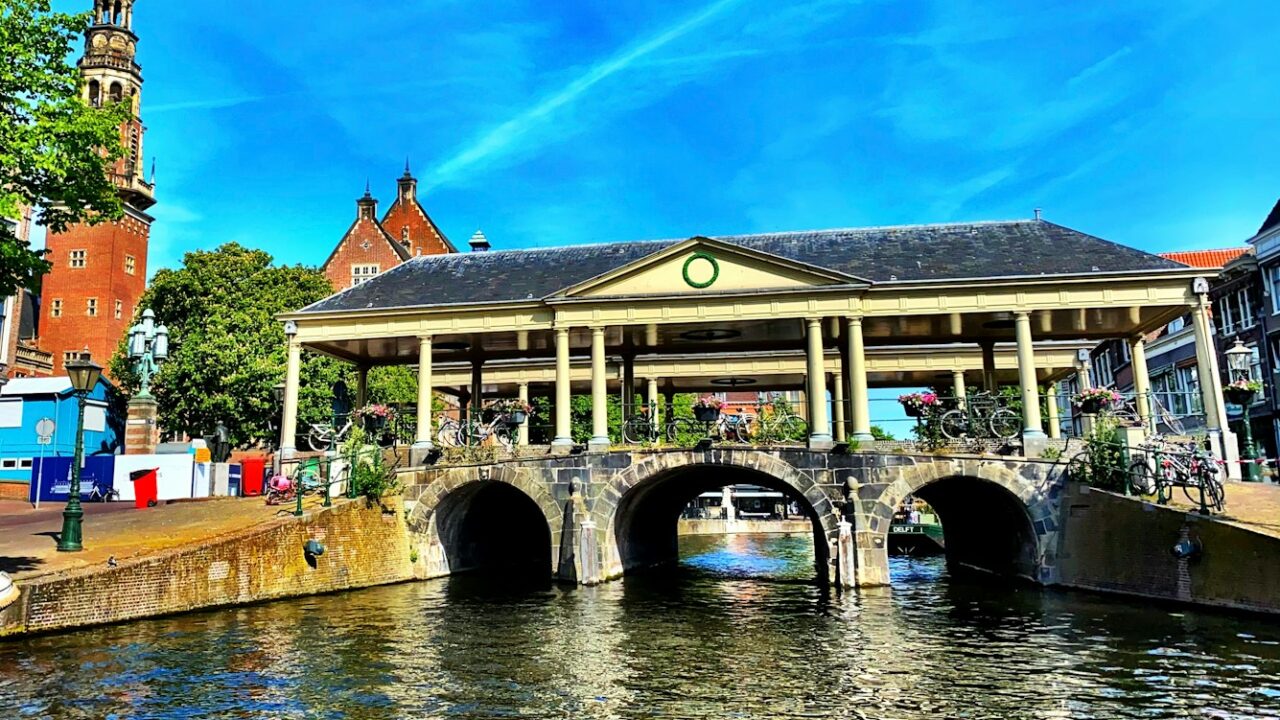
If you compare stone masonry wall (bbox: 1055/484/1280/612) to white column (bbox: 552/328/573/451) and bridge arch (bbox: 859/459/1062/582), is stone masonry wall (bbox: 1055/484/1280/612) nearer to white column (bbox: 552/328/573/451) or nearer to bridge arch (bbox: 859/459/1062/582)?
bridge arch (bbox: 859/459/1062/582)

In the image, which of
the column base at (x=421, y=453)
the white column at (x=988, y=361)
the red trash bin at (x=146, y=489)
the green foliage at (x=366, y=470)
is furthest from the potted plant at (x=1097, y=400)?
the red trash bin at (x=146, y=489)

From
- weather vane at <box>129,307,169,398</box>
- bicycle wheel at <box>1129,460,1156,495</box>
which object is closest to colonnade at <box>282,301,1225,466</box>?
bicycle wheel at <box>1129,460,1156,495</box>

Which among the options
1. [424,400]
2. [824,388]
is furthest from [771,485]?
[424,400]

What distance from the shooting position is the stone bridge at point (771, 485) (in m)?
22.0

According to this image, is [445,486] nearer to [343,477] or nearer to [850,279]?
[343,477]

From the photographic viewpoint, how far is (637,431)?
25.5 m

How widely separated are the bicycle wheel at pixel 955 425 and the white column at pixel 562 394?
1053 cm

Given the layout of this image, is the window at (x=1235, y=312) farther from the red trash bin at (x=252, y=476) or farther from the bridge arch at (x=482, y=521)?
the red trash bin at (x=252, y=476)

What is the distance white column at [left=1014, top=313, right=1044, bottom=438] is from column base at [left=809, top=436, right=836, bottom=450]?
504 cm

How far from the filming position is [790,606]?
65.3ft

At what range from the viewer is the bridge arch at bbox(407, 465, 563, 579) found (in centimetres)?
2441

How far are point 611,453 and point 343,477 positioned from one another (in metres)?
7.42

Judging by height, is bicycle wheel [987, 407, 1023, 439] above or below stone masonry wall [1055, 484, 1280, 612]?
above

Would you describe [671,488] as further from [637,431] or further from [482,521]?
[482,521]
